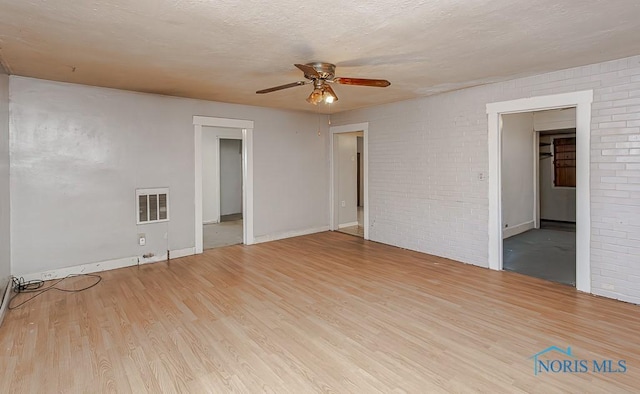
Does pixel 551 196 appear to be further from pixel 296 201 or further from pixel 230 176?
pixel 230 176

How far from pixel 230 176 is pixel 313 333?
6.49m

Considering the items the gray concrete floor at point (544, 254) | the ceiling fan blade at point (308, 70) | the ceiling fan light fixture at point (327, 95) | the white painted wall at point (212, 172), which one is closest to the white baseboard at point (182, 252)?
the white painted wall at point (212, 172)

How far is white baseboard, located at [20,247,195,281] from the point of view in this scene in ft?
13.1

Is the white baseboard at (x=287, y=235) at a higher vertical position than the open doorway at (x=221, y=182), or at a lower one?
lower

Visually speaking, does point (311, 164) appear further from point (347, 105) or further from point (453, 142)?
point (453, 142)

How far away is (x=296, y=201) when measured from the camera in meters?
6.41

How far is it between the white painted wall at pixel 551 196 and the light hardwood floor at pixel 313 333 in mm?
4980

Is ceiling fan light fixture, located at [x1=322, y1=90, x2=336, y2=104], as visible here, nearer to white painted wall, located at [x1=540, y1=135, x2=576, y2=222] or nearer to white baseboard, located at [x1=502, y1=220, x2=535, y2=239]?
white baseboard, located at [x1=502, y1=220, x2=535, y2=239]

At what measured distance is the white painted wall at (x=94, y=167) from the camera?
151 inches

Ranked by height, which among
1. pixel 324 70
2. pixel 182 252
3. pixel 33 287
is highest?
pixel 324 70

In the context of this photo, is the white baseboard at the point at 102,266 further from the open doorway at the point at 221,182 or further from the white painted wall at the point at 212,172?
the white painted wall at the point at 212,172

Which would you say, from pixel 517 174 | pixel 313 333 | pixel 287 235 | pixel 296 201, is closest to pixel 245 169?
pixel 296 201

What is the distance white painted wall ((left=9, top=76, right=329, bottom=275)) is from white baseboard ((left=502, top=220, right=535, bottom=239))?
4.64 meters

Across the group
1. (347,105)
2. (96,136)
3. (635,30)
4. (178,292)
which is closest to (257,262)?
(178,292)
